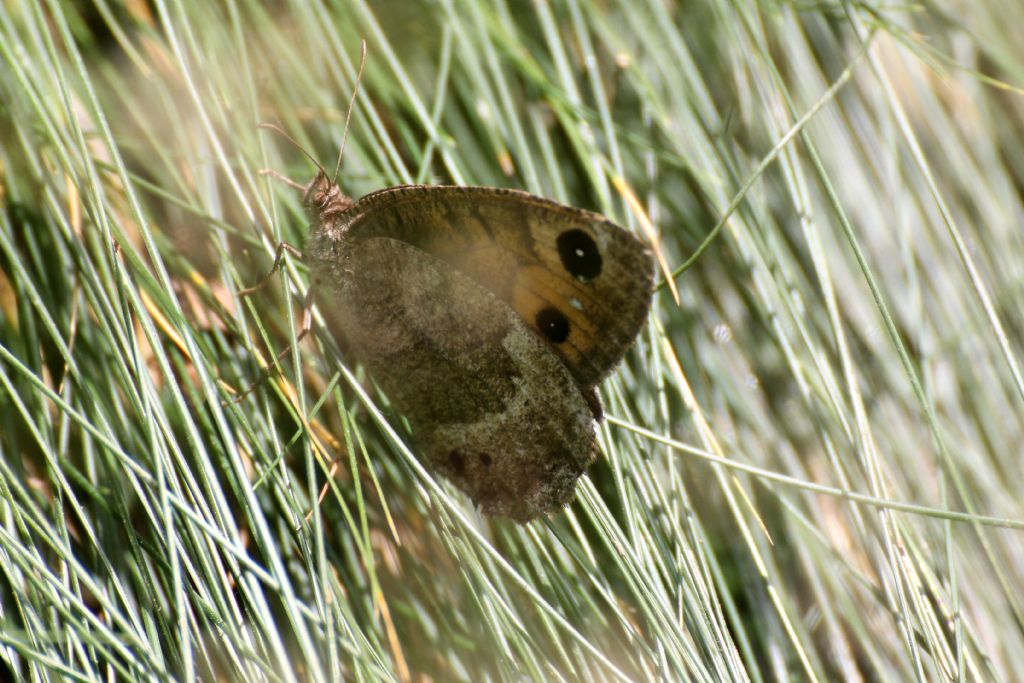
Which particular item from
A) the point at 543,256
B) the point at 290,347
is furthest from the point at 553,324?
the point at 290,347

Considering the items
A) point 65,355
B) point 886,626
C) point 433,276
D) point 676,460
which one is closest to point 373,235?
point 433,276

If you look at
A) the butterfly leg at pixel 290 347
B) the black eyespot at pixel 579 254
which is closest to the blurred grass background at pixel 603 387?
the butterfly leg at pixel 290 347

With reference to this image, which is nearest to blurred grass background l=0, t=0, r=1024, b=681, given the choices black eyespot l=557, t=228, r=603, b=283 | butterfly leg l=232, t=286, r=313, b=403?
butterfly leg l=232, t=286, r=313, b=403

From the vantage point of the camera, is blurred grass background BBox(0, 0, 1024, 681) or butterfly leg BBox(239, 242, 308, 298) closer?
blurred grass background BBox(0, 0, 1024, 681)

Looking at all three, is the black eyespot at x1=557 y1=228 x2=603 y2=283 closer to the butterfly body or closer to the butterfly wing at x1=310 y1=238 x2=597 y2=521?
the butterfly body

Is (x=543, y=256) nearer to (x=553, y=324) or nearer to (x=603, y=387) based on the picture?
(x=553, y=324)

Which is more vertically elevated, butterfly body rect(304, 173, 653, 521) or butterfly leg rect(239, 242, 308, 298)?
butterfly leg rect(239, 242, 308, 298)
